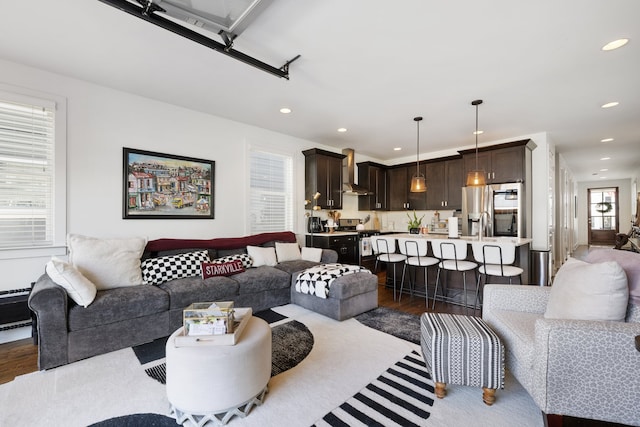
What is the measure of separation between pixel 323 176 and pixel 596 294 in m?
4.43

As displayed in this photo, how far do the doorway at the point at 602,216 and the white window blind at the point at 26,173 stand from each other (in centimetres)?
1641

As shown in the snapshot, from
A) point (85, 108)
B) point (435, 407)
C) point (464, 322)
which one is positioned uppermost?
point (85, 108)

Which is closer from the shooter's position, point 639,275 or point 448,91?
point 639,275

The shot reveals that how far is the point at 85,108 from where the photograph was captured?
3.26 m

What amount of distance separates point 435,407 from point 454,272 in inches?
105

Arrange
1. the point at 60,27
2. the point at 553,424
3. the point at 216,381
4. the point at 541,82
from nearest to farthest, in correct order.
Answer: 1. the point at 553,424
2. the point at 216,381
3. the point at 60,27
4. the point at 541,82

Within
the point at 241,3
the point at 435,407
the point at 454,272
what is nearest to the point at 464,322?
the point at 435,407

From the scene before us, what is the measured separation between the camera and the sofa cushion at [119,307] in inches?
94.3

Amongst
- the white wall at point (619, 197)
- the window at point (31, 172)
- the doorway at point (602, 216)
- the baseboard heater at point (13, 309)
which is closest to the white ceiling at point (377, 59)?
the window at point (31, 172)

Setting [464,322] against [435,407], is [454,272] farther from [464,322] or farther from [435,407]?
[435,407]

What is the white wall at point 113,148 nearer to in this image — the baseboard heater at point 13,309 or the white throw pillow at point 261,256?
the baseboard heater at point 13,309

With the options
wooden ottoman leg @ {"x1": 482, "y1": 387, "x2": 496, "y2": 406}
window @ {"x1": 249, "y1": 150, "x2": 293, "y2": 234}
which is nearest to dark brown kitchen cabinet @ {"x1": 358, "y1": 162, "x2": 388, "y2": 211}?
window @ {"x1": 249, "y1": 150, "x2": 293, "y2": 234}

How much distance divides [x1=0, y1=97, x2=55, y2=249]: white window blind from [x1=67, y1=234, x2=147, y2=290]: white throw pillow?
429 millimetres

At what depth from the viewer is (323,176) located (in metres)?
5.61
